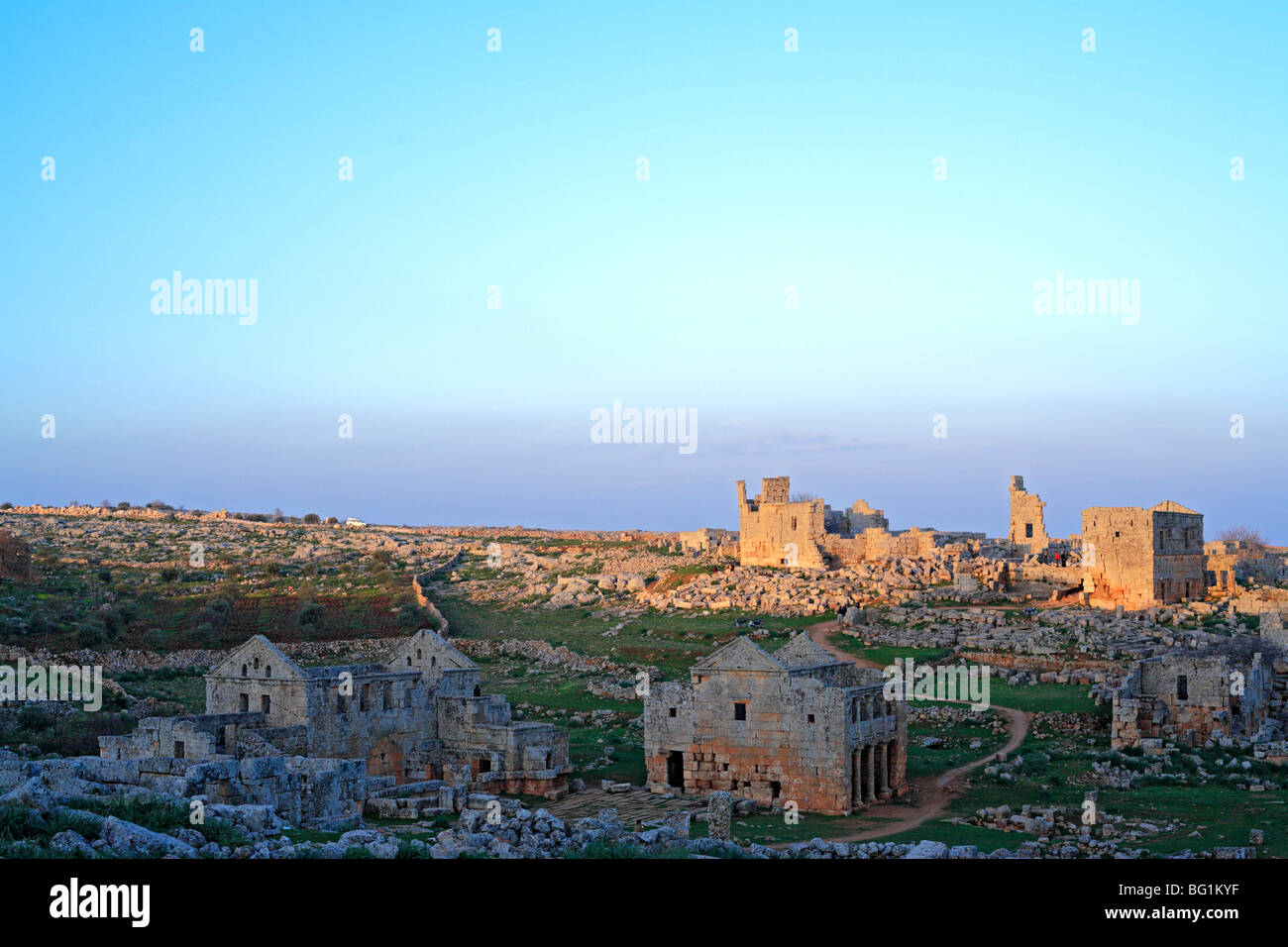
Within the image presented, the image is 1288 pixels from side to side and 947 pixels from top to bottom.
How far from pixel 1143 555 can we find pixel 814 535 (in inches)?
925

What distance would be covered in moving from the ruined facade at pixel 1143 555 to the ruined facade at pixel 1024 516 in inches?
679

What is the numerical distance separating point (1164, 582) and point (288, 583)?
47159 millimetres

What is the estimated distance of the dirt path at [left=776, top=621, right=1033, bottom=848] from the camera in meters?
25.2

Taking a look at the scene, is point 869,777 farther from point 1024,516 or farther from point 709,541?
point 709,541

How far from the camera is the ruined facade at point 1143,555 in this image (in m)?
50.8

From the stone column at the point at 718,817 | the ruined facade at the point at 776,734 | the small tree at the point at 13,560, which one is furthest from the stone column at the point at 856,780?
the small tree at the point at 13,560

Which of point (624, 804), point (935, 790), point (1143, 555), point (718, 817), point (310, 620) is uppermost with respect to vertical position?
point (1143, 555)

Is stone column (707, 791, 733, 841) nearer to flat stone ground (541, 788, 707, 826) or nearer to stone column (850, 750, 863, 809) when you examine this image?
flat stone ground (541, 788, 707, 826)

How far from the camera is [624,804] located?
2723cm

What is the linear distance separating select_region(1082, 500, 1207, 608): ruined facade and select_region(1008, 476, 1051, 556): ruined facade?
56.6ft

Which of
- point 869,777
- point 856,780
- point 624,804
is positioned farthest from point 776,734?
point 624,804

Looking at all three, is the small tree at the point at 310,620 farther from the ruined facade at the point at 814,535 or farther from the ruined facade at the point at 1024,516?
the ruined facade at the point at 1024,516
